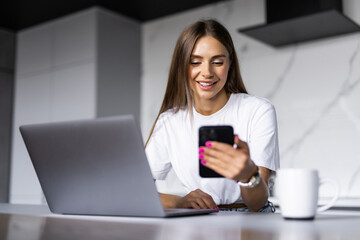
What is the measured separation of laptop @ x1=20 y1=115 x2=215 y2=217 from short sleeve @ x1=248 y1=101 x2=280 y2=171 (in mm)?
380

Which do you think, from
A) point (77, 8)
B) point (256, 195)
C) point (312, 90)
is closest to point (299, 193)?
point (256, 195)

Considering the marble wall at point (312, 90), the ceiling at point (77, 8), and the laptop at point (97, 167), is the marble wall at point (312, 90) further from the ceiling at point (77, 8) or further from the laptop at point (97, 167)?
the laptop at point (97, 167)

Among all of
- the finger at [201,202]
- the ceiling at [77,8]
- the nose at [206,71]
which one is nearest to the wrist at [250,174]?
the finger at [201,202]

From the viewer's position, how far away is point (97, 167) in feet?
2.95

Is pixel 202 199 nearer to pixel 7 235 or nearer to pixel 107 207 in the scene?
pixel 107 207

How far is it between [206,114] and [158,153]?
0.20 metres

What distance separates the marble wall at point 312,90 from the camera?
106 inches

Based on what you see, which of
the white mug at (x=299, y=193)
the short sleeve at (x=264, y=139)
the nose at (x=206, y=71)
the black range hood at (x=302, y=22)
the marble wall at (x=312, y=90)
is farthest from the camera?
the marble wall at (x=312, y=90)

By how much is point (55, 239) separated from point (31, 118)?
11.2ft

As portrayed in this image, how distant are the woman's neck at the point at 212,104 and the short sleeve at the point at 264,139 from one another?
0.17m

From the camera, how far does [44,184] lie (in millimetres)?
1027

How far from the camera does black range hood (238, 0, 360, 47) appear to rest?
2.40 meters

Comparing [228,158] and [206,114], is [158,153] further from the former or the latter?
[228,158]

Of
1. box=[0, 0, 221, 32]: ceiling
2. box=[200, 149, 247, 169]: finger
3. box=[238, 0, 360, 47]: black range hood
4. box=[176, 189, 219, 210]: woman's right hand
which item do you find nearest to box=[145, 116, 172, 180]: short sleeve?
box=[176, 189, 219, 210]: woman's right hand
